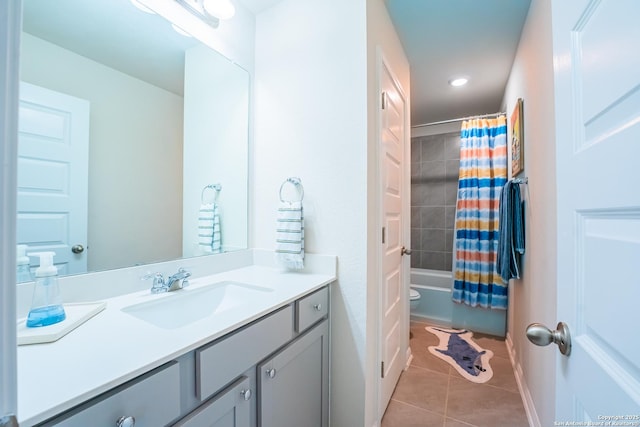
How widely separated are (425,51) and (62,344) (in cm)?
256

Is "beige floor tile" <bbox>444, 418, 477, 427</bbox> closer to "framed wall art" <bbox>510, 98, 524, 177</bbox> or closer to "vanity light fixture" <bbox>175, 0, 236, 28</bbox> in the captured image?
"framed wall art" <bbox>510, 98, 524, 177</bbox>

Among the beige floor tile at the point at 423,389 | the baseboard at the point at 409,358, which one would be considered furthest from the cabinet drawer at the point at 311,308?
the baseboard at the point at 409,358

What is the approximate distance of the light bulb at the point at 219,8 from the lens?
1.30 metres

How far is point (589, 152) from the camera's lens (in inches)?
19.2

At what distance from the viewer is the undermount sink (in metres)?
0.96

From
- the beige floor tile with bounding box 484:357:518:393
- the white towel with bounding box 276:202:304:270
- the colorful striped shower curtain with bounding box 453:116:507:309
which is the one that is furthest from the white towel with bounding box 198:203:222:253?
the colorful striped shower curtain with bounding box 453:116:507:309

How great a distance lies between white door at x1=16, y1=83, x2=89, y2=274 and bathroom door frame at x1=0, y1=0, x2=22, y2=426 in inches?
28.0

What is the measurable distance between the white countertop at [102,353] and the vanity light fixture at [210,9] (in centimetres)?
133

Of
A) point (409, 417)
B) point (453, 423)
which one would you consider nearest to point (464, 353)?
point (453, 423)

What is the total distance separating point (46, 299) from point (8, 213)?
670 mm

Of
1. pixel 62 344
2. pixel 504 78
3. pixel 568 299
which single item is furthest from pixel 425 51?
pixel 62 344

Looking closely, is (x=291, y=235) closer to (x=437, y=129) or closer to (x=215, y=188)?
(x=215, y=188)

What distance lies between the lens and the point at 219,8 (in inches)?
52.0

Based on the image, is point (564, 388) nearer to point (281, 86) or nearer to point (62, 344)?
point (62, 344)
